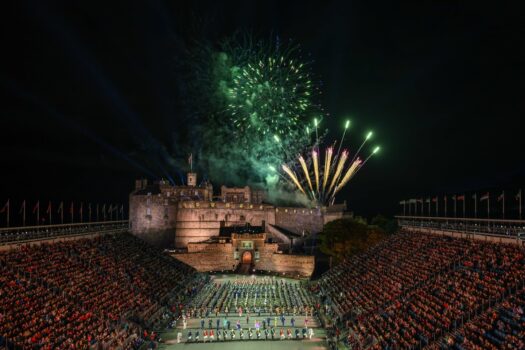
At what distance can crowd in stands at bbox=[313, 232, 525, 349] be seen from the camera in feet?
100

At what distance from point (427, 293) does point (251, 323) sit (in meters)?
16.9

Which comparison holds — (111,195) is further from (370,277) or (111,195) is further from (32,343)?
(32,343)

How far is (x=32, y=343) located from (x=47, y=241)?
790 inches

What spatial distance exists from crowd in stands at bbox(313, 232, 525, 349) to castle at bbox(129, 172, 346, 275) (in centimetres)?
2704

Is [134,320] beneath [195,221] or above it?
beneath

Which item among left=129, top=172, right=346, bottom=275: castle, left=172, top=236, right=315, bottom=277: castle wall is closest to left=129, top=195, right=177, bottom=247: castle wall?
left=129, top=172, right=346, bottom=275: castle

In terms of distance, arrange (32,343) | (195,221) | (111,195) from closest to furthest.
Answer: (32,343), (195,221), (111,195)

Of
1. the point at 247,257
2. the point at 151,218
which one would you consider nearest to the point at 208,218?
the point at 151,218

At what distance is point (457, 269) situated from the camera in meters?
38.0

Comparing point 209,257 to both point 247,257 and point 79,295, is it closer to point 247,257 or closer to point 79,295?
point 247,257

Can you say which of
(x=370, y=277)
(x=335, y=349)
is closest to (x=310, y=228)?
(x=370, y=277)

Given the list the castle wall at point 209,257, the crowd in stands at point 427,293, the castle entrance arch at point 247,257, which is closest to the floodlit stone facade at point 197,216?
the castle entrance arch at point 247,257

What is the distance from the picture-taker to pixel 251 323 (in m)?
45.9

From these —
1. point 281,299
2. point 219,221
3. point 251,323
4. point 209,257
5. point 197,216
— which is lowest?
point 251,323
